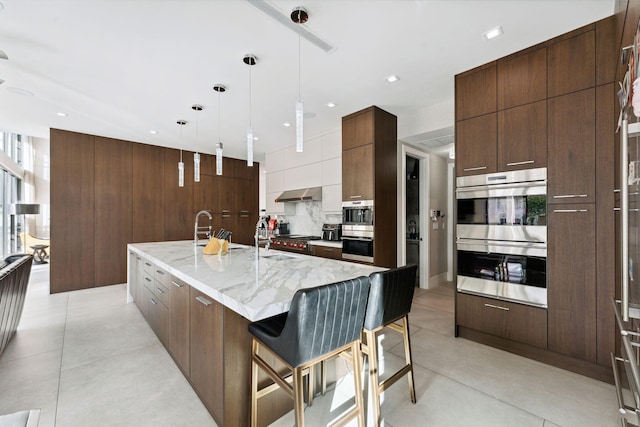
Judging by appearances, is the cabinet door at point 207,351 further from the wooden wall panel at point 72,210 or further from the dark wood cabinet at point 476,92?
the wooden wall panel at point 72,210

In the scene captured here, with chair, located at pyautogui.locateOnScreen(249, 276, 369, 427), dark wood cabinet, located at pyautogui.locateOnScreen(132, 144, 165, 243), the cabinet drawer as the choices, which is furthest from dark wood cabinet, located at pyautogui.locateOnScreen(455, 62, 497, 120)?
dark wood cabinet, located at pyautogui.locateOnScreen(132, 144, 165, 243)

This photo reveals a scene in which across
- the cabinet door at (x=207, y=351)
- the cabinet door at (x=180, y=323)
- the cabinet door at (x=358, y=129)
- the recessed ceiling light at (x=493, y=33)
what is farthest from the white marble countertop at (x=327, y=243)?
the recessed ceiling light at (x=493, y=33)

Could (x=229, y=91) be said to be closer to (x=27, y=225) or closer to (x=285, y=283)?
(x=285, y=283)

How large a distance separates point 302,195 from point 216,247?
92.4 inches

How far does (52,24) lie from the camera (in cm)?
209

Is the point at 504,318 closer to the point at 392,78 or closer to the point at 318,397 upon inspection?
the point at 318,397

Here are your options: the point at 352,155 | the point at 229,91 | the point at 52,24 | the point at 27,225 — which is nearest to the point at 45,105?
the point at 52,24

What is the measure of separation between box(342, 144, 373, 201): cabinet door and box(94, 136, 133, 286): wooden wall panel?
4376 mm

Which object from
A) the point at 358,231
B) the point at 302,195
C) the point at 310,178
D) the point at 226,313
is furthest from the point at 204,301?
the point at 310,178

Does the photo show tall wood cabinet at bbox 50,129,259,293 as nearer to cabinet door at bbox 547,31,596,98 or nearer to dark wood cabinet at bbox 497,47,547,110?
dark wood cabinet at bbox 497,47,547,110

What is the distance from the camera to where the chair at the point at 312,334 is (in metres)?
1.18

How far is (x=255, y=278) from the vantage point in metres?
1.75

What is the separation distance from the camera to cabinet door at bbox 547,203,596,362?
2.09 meters

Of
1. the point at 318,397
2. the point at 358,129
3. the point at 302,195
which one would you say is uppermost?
the point at 358,129
